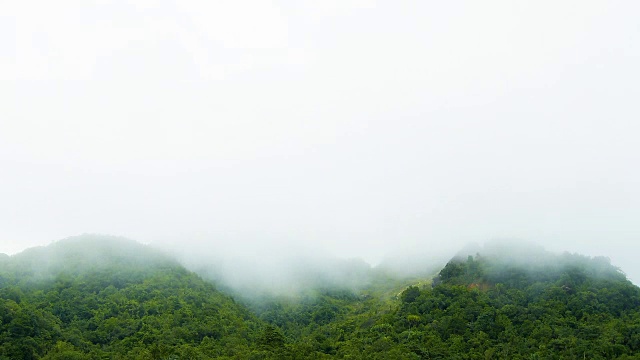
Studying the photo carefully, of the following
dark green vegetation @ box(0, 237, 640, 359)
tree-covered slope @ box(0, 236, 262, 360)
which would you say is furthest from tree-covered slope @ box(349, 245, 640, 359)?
tree-covered slope @ box(0, 236, 262, 360)

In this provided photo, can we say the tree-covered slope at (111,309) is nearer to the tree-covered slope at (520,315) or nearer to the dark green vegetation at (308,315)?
the dark green vegetation at (308,315)

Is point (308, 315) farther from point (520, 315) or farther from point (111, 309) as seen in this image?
point (520, 315)

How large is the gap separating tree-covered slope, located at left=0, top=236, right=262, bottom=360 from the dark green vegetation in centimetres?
26

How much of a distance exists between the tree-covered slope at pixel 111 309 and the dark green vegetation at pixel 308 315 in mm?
262

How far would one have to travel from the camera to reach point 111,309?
9781cm

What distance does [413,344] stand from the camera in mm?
83500

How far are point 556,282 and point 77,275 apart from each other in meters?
100

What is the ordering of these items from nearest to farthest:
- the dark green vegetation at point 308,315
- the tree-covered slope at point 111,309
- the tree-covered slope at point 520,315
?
the tree-covered slope at point 111,309 < the tree-covered slope at point 520,315 < the dark green vegetation at point 308,315

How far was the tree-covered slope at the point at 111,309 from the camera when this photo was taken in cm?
7749

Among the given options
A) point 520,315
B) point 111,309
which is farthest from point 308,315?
point 520,315

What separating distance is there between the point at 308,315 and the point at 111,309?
158 feet

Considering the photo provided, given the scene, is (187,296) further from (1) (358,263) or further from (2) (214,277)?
(1) (358,263)

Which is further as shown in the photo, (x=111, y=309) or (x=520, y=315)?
(x=111, y=309)

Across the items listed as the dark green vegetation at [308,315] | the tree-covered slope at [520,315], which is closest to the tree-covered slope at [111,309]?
the dark green vegetation at [308,315]
